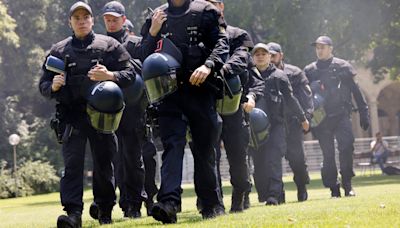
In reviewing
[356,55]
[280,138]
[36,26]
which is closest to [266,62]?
[280,138]

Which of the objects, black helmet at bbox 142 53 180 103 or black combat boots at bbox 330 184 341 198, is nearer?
black helmet at bbox 142 53 180 103

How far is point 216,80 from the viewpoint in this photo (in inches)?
318

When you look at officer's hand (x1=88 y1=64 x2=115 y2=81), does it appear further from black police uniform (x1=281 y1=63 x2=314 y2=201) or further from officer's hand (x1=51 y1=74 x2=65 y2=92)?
black police uniform (x1=281 y1=63 x2=314 y2=201)

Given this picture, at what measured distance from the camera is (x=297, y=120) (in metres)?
13.6

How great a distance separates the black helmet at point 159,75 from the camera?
7.77 meters

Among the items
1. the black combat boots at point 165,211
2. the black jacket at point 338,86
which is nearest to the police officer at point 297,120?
the black jacket at point 338,86

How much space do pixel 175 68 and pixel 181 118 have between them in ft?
1.62

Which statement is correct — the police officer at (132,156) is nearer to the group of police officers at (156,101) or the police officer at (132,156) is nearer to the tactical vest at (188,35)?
the group of police officers at (156,101)

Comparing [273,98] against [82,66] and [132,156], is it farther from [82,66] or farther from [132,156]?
[82,66]

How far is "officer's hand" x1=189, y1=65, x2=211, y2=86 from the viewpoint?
25.3 ft

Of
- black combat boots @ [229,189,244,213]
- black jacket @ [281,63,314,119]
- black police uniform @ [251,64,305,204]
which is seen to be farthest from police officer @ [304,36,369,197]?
black combat boots @ [229,189,244,213]

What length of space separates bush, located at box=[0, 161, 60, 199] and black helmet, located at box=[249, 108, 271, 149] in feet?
62.8

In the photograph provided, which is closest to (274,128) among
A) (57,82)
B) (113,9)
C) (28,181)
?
(113,9)

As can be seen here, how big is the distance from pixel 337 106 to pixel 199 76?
251 inches
